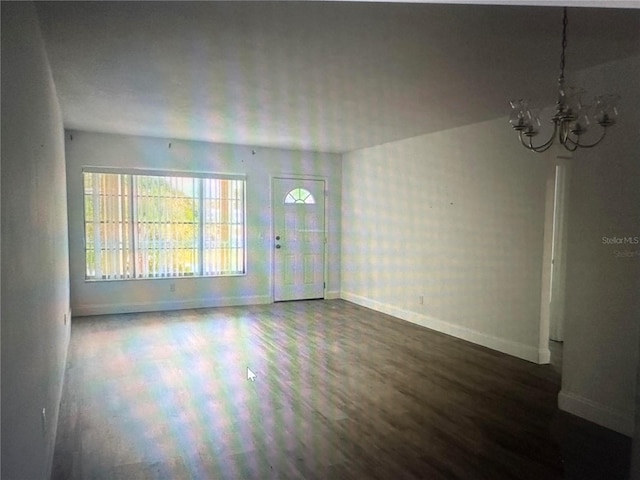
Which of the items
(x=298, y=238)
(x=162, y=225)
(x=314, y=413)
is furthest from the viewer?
(x=298, y=238)

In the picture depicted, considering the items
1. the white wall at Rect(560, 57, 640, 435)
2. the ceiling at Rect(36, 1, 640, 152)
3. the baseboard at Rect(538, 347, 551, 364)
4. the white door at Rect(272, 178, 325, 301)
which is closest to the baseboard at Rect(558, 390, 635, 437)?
the white wall at Rect(560, 57, 640, 435)

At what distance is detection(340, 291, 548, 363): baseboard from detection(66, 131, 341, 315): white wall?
4.30 ft

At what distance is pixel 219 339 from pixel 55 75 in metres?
2.98

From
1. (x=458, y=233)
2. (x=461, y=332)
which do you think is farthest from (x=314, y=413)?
(x=458, y=233)

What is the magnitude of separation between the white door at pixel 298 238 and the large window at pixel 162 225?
1.93 feet

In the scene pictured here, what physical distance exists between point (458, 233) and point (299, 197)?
118 inches

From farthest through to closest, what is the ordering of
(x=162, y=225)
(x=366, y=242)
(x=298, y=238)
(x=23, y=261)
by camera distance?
(x=298, y=238), (x=366, y=242), (x=162, y=225), (x=23, y=261)

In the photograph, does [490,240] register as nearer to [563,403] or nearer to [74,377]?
[563,403]

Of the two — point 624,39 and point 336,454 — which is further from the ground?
point 624,39

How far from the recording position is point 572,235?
3230 millimetres

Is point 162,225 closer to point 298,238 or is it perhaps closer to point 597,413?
point 298,238

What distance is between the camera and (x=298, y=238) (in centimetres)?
743

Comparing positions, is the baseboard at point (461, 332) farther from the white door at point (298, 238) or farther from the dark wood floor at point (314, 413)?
the white door at point (298, 238)

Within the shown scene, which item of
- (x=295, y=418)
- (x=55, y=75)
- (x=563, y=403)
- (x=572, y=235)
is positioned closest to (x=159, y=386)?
(x=295, y=418)
